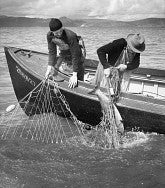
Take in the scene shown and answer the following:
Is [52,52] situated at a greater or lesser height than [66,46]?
lesser

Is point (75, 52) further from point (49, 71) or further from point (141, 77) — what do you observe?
point (141, 77)

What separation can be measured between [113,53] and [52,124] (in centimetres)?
242

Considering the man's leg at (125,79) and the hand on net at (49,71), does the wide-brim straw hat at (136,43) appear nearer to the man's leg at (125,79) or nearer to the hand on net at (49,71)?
the man's leg at (125,79)

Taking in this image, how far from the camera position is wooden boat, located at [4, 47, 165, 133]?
208 inches

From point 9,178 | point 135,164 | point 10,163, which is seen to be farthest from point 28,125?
point 135,164

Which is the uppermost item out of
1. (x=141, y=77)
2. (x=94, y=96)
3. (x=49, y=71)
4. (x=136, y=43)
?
(x=136, y=43)

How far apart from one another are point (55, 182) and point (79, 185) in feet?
1.17

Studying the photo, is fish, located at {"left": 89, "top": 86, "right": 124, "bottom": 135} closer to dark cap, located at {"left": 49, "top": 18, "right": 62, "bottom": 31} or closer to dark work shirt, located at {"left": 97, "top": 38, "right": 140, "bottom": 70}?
dark work shirt, located at {"left": 97, "top": 38, "right": 140, "bottom": 70}

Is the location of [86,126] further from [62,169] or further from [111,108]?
[62,169]

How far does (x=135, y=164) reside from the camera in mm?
4902

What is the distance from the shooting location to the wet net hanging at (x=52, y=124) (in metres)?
5.59

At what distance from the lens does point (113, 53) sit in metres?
5.16

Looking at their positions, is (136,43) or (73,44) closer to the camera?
(136,43)

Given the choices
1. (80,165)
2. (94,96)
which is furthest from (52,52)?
(80,165)
